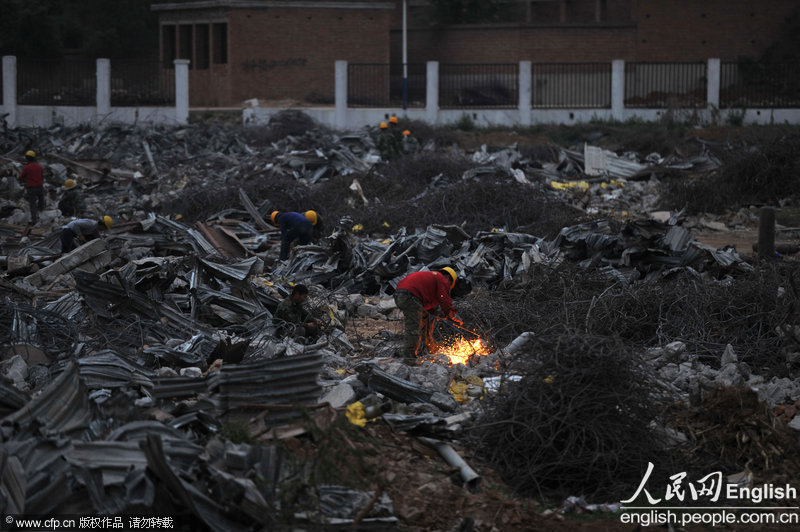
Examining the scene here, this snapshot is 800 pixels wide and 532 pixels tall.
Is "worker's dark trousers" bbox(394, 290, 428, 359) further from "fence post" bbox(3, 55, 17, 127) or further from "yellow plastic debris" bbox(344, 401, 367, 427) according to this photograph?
"fence post" bbox(3, 55, 17, 127)

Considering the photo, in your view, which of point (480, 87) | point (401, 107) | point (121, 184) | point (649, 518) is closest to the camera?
point (649, 518)

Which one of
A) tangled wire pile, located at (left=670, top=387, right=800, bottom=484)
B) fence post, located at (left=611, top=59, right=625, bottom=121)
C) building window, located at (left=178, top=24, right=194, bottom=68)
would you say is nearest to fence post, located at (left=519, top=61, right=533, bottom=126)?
fence post, located at (left=611, top=59, right=625, bottom=121)

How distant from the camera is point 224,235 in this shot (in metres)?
12.9

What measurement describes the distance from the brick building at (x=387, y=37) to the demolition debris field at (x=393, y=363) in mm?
14293

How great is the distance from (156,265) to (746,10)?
29.7 metres

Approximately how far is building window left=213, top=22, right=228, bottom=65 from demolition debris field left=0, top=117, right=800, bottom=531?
14.5 meters

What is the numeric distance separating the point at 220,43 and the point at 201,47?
2.83ft

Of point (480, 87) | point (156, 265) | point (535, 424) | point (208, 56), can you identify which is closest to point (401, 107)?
point (480, 87)

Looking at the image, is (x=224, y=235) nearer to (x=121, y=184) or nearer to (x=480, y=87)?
(x=121, y=184)

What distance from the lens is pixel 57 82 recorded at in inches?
1065

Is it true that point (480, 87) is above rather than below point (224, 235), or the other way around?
above

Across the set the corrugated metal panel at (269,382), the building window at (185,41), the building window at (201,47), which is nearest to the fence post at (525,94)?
the building window at (201,47)

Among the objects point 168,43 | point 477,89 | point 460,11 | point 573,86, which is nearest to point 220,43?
point 168,43

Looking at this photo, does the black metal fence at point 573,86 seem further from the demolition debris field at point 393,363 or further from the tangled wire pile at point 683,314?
the tangled wire pile at point 683,314
